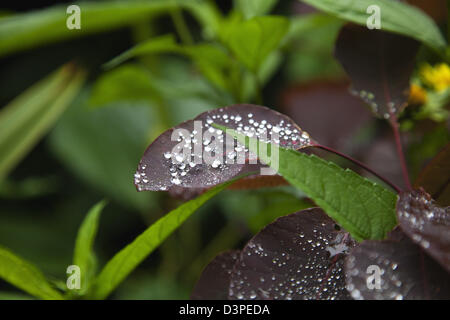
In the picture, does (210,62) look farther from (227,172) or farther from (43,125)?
(43,125)

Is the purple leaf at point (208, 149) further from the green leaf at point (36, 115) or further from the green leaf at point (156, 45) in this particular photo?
the green leaf at point (36, 115)

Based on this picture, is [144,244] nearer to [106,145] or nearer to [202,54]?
[202,54]

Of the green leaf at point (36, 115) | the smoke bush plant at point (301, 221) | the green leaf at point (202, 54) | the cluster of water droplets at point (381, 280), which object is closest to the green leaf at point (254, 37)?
the green leaf at point (202, 54)

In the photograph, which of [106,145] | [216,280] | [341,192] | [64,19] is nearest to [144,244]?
[216,280]

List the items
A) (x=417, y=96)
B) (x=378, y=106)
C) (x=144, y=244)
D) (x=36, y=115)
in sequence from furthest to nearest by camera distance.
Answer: (x=36, y=115) → (x=417, y=96) → (x=378, y=106) → (x=144, y=244)

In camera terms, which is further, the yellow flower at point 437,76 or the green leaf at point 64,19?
the green leaf at point 64,19

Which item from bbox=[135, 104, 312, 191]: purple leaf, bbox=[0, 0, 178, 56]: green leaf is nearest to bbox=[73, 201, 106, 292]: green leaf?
bbox=[135, 104, 312, 191]: purple leaf

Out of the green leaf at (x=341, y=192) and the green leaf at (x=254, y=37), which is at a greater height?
the green leaf at (x=254, y=37)
